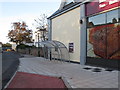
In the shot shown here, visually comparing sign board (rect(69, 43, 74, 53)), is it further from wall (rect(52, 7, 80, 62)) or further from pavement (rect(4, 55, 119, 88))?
pavement (rect(4, 55, 119, 88))

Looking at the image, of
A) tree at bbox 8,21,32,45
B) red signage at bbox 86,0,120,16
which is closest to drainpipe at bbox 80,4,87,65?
red signage at bbox 86,0,120,16

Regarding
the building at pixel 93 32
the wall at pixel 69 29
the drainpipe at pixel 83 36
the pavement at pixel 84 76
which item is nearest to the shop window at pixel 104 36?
the building at pixel 93 32

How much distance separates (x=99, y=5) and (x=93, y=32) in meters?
2.02

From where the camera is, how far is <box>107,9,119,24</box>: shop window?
9129mm

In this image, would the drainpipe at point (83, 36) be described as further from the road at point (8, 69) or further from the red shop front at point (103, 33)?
the road at point (8, 69)

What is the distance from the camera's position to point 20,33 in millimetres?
40000

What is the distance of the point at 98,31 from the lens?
10.5 metres

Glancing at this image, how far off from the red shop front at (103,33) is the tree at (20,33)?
30.7 metres

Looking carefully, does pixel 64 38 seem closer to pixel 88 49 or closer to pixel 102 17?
pixel 88 49

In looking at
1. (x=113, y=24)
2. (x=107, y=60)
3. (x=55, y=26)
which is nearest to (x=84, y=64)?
(x=107, y=60)

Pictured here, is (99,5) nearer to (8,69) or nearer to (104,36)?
(104,36)

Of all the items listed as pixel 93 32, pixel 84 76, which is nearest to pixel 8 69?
pixel 84 76

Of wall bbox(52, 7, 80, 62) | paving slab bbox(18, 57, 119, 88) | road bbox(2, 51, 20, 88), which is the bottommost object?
road bbox(2, 51, 20, 88)

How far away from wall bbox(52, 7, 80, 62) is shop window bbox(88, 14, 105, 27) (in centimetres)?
150
